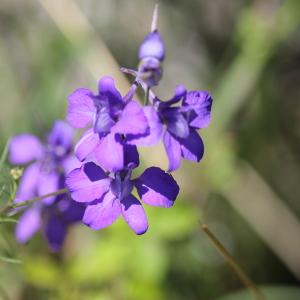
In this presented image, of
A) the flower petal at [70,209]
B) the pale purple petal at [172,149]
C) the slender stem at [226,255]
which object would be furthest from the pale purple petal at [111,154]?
the flower petal at [70,209]

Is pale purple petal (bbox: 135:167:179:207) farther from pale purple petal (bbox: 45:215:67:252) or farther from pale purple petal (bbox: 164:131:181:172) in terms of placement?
pale purple petal (bbox: 45:215:67:252)

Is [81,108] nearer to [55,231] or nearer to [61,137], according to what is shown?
[61,137]

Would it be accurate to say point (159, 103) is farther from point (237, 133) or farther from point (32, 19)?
point (32, 19)

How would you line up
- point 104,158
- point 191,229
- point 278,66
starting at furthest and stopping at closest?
point 278,66 < point 191,229 < point 104,158

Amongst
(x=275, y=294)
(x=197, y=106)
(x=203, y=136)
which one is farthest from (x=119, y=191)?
(x=203, y=136)

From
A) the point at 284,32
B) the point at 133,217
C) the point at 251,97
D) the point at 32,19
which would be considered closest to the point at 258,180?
the point at 251,97

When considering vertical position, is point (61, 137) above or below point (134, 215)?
above
